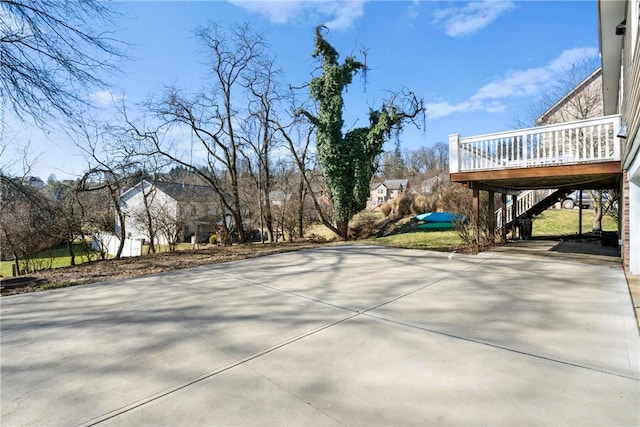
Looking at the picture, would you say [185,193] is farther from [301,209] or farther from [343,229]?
[343,229]

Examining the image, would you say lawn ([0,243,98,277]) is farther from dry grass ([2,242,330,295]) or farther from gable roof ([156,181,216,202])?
gable roof ([156,181,216,202])

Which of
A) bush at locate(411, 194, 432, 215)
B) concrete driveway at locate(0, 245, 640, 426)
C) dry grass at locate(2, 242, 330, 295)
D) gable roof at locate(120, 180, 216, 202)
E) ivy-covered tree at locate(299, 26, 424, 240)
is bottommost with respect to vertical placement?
concrete driveway at locate(0, 245, 640, 426)

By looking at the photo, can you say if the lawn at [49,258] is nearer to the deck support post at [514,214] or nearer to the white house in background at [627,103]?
the white house in background at [627,103]

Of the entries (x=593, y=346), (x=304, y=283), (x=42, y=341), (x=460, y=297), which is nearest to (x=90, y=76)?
(x=42, y=341)

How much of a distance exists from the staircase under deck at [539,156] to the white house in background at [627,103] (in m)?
0.45

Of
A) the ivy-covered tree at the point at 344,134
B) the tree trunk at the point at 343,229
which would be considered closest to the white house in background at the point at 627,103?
the ivy-covered tree at the point at 344,134

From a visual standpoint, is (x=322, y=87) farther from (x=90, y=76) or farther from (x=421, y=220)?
(x=90, y=76)

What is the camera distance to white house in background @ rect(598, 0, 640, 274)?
4.09 meters

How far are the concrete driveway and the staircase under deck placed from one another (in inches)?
117

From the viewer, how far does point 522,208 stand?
12.1 m

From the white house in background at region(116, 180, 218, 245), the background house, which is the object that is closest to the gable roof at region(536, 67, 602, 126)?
the white house in background at region(116, 180, 218, 245)

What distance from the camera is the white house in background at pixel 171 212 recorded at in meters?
12.6

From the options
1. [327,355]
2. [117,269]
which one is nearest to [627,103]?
[327,355]

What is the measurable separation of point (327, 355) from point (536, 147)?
7.73 meters
